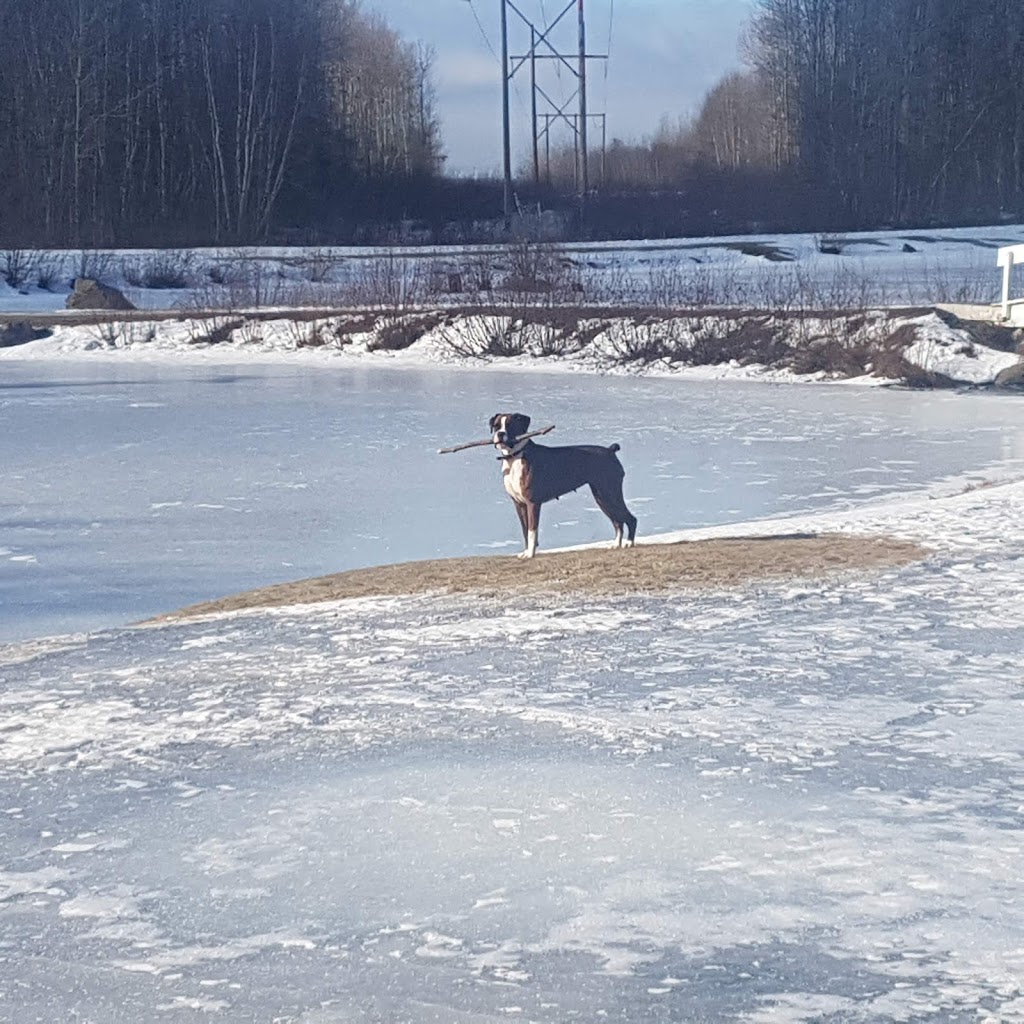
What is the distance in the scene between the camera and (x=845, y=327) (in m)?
22.8

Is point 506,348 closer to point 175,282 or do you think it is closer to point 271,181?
point 175,282

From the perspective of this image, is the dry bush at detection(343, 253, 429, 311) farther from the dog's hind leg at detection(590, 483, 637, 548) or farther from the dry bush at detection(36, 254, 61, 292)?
the dog's hind leg at detection(590, 483, 637, 548)

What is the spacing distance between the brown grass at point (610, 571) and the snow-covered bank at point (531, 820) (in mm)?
838

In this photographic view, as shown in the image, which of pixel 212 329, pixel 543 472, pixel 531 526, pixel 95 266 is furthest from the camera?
pixel 95 266

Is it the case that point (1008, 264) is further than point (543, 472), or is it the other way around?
point (1008, 264)

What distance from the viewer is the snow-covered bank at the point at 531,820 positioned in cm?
344

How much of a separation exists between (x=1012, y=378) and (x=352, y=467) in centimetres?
1013

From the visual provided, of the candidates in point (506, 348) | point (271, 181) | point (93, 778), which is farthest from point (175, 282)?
point (93, 778)

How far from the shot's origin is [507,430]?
8555 mm

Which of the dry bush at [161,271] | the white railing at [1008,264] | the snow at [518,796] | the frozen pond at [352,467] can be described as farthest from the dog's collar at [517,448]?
the dry bush at [161,271]

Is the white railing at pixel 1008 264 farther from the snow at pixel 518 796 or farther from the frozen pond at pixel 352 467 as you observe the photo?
the snow at pixel 518 796

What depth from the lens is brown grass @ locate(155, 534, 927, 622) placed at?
7.92m

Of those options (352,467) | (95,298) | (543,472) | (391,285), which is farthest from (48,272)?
(543,472)

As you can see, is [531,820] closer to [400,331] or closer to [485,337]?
[485,337]
